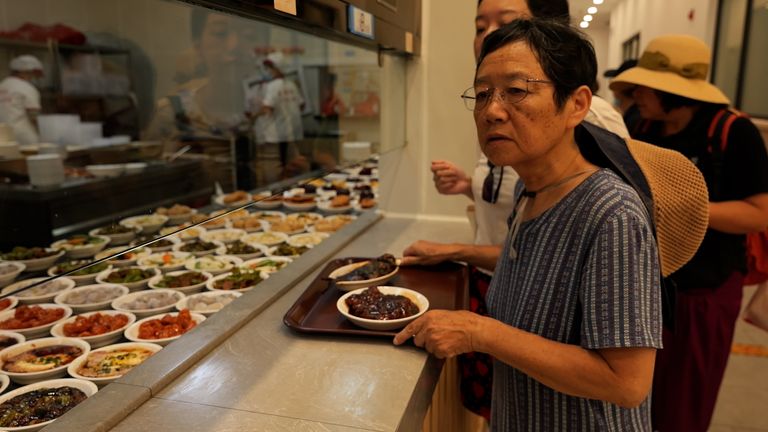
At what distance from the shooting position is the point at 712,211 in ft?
5.76

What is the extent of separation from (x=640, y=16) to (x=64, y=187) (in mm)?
10116

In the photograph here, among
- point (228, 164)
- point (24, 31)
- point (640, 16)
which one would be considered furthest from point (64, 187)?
point (640, 16)

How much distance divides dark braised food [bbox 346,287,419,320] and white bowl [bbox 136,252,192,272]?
39.2 inches

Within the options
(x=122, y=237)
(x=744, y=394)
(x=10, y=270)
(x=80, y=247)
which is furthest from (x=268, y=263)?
(x=744, y=394)

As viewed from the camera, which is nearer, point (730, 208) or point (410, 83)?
point (730, 208)

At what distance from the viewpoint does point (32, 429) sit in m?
1.05

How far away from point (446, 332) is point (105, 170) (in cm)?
234

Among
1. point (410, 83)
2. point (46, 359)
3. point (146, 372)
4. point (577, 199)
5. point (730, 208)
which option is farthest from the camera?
point (410, 83)

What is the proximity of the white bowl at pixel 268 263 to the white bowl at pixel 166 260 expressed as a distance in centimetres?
26

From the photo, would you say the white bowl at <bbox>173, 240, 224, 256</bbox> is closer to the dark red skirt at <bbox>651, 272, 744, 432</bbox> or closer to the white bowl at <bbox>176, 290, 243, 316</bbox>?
the white bowl at <bbox>176, 290, 243, 316</bbox>

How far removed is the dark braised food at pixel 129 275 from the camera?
1943 millimetres

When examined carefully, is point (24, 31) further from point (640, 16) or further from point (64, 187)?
point (640, 16)

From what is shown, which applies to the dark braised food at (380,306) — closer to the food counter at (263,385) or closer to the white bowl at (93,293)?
the food counter at (263,385)

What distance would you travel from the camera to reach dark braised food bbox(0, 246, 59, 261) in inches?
39.3
